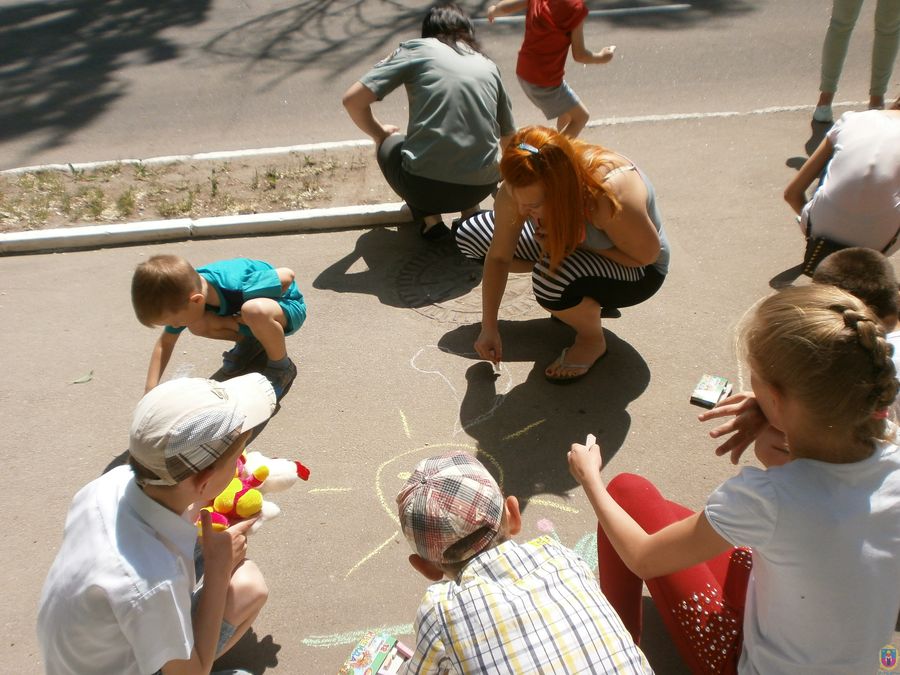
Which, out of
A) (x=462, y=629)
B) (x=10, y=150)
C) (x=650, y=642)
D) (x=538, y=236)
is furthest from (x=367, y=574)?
(x=10, y=150)

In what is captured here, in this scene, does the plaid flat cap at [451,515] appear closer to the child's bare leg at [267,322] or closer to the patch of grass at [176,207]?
the child's bare leg at [267,322]

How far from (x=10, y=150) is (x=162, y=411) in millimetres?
5498

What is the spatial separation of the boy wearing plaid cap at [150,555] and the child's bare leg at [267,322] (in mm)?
1321

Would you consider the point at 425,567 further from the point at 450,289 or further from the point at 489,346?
the point at 450,289

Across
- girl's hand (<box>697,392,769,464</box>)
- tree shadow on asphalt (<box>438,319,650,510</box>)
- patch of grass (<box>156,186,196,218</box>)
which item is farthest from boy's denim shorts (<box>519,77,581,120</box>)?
girl's hand (<box>697,392,769,464</box>)

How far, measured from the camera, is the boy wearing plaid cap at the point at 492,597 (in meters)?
1.48

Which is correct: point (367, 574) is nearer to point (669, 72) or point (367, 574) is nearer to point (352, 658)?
point (352, 658)

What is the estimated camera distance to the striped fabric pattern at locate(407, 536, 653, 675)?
1.47 metres

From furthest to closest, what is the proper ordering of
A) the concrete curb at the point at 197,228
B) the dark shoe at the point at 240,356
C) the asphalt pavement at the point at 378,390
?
1. the concrete curb at the point at 197,228
2. the dark shoe at the point at 240,356
3. the asphalt pavement at the point at 378,390

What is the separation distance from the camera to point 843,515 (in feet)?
5.13

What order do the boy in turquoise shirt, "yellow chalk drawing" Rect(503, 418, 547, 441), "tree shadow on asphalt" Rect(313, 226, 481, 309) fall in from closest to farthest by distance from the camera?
the boy in turquoise shirt → "yellow chalk drawing" Rect(503, 418, 547, 441) → "tree shadow on asphalt" Rect(313, 226, 481, 309)

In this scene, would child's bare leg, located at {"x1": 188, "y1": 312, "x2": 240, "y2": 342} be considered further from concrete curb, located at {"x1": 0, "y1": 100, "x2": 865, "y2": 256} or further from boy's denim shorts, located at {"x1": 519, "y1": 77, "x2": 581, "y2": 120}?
boy's denim shorts, located at {"x1": 519, "y1": 77, "x2": 581, "y2": 120}

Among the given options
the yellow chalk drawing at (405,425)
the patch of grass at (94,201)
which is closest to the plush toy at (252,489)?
the yellow chalk drawing at (405,425)

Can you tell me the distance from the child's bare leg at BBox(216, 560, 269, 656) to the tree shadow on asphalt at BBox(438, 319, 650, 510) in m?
1.03
